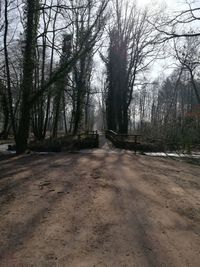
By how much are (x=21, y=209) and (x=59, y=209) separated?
2.23 feet

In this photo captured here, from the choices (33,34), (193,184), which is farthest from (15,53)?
(193,184)

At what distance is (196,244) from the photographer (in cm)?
417

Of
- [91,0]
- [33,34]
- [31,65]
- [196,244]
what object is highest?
[91,0]

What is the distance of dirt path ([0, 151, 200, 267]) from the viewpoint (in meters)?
3.69

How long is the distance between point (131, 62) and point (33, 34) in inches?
525

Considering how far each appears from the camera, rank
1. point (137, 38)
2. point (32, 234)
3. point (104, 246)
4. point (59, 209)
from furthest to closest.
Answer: point (137, 38)
point (59, 209)
point (32, 234)
point (104, 246)

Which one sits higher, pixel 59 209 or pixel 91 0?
pixel 91 0

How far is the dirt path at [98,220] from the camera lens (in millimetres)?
3691

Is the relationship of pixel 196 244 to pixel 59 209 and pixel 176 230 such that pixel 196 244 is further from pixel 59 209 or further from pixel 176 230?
pixel 59 209

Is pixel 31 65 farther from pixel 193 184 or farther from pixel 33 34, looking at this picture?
pixel 193 184

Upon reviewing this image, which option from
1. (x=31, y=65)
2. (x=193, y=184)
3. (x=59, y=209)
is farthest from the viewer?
(x=31, y=65)

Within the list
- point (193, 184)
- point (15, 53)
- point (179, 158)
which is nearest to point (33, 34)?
point (15, 53)

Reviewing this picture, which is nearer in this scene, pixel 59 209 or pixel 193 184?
pixel 59 209

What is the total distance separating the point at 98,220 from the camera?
480cm
